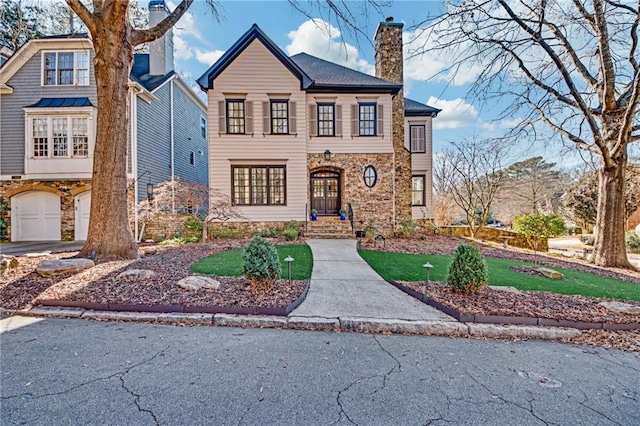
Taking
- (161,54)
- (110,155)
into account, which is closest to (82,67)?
(161,54)

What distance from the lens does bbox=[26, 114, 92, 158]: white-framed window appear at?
1173 cm

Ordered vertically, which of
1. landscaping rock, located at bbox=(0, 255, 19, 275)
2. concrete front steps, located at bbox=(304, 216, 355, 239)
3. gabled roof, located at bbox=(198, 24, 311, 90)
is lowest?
landscaping rock, located at bbox=(0, 255, 19, 275)

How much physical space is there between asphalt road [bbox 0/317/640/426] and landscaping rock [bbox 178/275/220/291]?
1.07 m

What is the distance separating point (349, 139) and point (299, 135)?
90.4 inches

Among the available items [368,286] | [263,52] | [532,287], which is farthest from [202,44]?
[532,287]

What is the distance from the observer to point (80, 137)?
11.9 meters

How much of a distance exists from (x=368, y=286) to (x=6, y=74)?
54.8 feet

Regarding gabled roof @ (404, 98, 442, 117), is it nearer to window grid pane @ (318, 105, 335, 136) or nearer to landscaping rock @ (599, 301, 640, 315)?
window grid pane @ (318, 105, 335, 136)

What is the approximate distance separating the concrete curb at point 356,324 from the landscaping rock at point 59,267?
1637mm

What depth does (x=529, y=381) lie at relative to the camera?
270 centimetres

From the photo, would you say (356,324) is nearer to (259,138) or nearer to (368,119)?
(259,138)

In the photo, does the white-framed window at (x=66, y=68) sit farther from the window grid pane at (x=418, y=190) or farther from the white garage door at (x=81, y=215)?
the window grid pane at (x=418, y=190)

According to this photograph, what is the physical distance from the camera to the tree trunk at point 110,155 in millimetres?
6516

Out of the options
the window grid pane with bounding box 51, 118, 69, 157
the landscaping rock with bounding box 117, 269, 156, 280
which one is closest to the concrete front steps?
the landscaping rock with bounding box 117, 269, 156, 280
